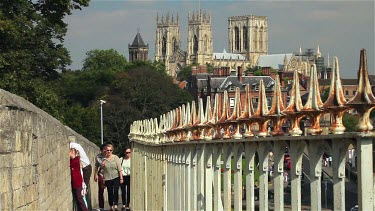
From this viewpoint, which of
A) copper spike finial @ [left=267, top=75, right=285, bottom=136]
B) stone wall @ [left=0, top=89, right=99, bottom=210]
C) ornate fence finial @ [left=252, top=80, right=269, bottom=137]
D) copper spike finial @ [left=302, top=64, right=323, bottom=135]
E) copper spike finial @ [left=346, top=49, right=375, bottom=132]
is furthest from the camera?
stone wall @ [left=0, top=89, right=99, bottom=210]

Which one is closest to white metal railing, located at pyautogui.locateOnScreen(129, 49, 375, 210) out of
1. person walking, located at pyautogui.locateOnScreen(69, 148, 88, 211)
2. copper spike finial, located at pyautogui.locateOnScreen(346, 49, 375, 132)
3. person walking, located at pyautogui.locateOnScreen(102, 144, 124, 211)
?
copper spike finial, located at pyautogui.locateOnScreen(346, 49, 375, 132)

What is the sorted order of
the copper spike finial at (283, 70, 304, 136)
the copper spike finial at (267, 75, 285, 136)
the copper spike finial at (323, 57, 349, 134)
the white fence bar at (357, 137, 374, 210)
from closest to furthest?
the white fence bar at (357, 137, 374, 210) → the copper spike finial at (323, 57, 349, 134) → the copper spike finial at (283, 70, 304, 136) → the copper spike finial at (267, 75, 285, 136)

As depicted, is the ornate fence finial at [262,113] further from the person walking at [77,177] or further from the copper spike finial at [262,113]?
the person walking at [77,177]

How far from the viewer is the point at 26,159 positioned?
8766mm

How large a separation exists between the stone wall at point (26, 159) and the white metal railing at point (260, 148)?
1.34m

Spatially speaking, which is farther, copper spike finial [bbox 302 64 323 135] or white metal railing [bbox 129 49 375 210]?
copper spike finial [bbox 302 64 323 135]

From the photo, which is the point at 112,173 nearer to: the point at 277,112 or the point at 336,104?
the point at 277,112

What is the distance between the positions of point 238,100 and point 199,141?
1841 millimetres

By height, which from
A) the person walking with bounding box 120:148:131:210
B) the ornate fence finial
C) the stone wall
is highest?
the ornate fence finial

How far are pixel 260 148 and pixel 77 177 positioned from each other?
919 centimetres

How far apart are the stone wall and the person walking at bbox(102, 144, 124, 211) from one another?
4290 millimetres

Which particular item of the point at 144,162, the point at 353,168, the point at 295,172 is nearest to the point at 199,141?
the point at 295,172

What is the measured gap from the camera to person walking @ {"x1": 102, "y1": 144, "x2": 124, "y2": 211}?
1764cm

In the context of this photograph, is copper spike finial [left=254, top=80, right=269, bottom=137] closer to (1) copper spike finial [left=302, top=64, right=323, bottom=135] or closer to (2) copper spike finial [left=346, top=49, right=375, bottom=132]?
(1) copper spike finial [left=302, top=64, right=323, bottom=135]
